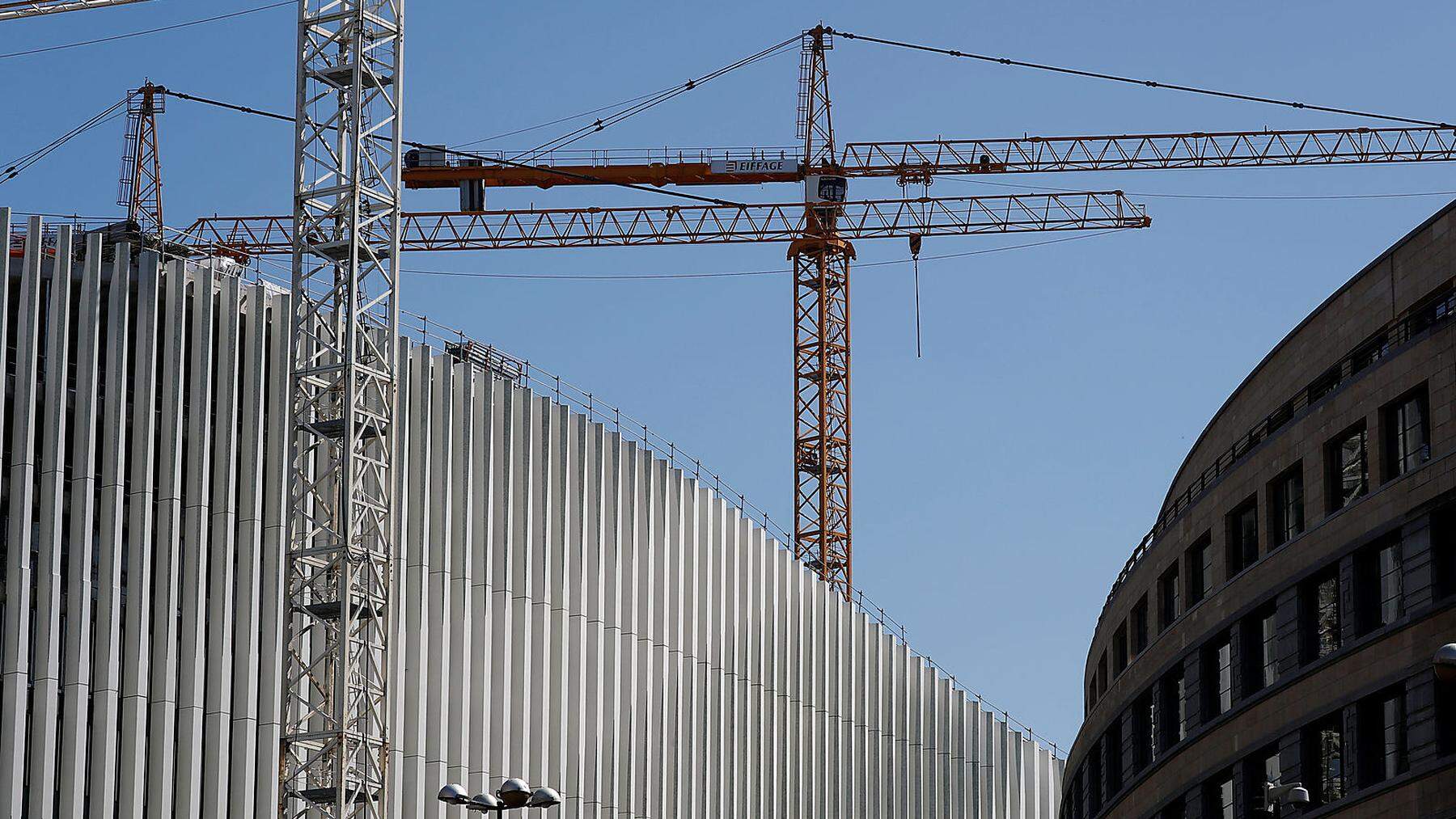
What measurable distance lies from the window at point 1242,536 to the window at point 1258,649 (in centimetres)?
157

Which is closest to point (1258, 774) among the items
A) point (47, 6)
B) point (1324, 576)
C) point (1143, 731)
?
point (1324, 576)

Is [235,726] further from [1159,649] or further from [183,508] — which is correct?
Answer: [1159,649]

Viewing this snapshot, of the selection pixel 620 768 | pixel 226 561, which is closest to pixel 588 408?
pixel 620 768

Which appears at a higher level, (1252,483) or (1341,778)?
(1252,483)

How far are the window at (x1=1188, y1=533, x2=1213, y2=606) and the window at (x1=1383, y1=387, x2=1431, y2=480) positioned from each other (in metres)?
11.0

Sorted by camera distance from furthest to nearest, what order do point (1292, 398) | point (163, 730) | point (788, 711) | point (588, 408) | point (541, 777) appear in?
1. point (788, 711)
2. point (588, 408)
3. point (541, 777)
4. point (163, 730)
5. point (1292, 398)

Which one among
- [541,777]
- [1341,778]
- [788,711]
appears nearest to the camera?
[1341,778]

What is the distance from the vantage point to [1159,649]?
68.9 meters

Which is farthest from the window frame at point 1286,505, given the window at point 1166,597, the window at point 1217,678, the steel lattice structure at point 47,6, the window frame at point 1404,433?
the steel lattice structure at point 47,6

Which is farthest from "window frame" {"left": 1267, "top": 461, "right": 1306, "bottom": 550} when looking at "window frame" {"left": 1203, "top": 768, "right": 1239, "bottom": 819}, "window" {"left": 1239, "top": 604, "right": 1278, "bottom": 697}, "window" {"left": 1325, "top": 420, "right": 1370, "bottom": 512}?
"window frame" {"left": 1203, "top": 768, "right": 1239, "bottom": 819}

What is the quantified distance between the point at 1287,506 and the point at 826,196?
74631 mm

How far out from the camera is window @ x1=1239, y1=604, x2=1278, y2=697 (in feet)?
199

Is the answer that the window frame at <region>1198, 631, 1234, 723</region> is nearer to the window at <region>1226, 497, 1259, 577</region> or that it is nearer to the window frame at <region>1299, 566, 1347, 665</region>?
the window at <region>1226, 497, 1259, 577</region>

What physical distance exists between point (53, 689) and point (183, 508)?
7.16m
